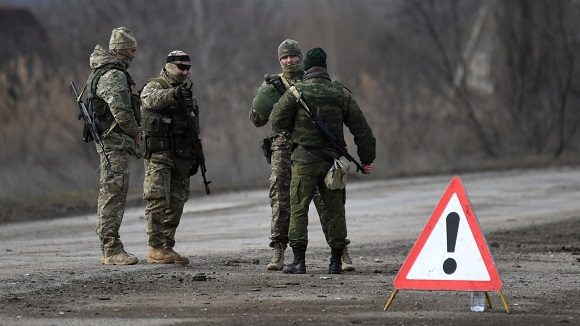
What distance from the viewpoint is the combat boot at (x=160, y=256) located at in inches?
527

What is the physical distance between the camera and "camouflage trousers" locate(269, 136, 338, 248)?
13039mm

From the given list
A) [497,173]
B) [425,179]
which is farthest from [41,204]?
[497,173]

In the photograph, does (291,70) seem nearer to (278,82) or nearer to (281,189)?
(278,82)

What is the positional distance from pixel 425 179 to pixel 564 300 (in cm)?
1717

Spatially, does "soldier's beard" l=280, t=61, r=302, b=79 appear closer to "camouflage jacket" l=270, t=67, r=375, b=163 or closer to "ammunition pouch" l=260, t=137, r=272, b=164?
"camouflage jacket" l=270, t=67, r=375, b=163

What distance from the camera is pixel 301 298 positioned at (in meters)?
11.1

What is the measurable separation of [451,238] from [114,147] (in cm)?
410

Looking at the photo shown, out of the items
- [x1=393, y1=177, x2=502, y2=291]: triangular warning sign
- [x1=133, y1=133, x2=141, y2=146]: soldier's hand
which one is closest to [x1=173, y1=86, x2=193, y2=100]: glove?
[x1=133, y1=133, x2=141, y2=146]: soldier's hand

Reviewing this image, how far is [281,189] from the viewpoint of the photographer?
13.1m

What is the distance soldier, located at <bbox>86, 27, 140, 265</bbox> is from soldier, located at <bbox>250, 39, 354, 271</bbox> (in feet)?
3.97

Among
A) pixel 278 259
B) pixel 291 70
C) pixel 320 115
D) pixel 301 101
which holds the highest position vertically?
pixel 291 70

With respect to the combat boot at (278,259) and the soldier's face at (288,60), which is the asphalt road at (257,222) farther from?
the soldier's face at (288,60)

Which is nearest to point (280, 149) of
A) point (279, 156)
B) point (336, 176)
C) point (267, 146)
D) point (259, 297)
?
point (279, 156)

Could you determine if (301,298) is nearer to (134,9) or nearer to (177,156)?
(177,156)
